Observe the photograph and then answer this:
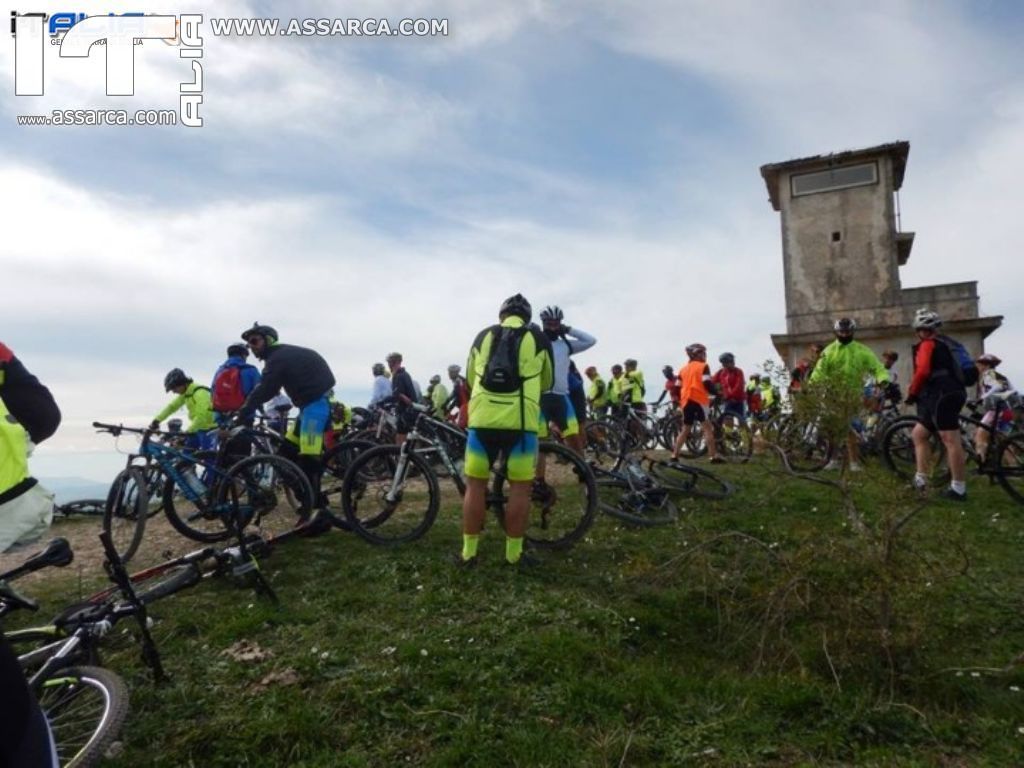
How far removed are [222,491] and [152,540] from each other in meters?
1.66

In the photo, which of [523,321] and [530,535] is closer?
[523,321]

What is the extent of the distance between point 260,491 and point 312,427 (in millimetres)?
819

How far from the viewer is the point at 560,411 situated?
26.1 feet

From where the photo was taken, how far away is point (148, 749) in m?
3.36

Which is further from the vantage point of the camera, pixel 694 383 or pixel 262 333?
pixel 694 383

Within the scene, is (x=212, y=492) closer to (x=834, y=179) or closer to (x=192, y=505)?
(x=192, y=505)

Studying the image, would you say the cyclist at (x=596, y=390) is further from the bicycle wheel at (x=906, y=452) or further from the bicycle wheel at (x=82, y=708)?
the bicycle wheel at (x=82, y=708)

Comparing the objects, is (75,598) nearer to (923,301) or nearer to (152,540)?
(152,540)

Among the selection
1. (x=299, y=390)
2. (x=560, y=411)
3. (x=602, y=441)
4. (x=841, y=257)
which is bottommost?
(x=602, y=441)

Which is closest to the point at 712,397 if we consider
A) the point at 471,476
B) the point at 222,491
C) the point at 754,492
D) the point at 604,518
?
the point at 754,492

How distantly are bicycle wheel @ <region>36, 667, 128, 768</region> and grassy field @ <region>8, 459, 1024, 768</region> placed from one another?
0.33 m

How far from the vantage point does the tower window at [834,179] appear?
28953 millimetres

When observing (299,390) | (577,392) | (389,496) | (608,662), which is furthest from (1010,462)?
(299,390)

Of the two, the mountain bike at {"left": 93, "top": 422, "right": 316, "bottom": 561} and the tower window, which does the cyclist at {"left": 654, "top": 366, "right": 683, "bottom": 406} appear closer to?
the mountain bike at {"left": 93, "top": 422, "right": 316, "bottom": 561}
